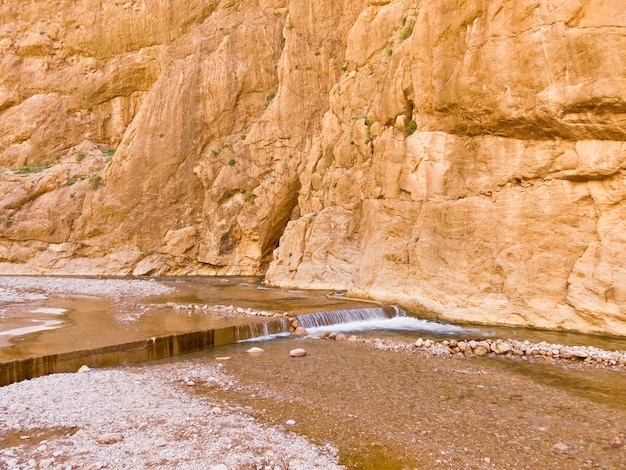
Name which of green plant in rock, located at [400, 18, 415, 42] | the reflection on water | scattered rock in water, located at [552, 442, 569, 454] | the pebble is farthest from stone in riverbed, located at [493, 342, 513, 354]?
green plant in rock, located at [400, 18, 415, 42]

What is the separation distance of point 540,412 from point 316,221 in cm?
1735

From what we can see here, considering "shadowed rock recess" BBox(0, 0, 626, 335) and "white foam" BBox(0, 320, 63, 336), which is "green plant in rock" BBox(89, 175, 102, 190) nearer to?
"shadowed rock recess" BBox(0, 0, 626, 335)

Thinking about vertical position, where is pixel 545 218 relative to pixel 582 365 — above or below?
above

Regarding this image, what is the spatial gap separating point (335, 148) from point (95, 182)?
67.1ft

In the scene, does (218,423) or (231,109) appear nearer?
(218,423)

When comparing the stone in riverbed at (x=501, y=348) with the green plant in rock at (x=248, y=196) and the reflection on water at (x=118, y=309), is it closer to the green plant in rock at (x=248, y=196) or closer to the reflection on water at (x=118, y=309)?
the reflection on water at (x=118, y=309)

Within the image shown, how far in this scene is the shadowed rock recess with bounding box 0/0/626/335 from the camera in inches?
530

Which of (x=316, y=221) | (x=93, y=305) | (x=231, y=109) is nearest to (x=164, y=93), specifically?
(x=231, y=109)

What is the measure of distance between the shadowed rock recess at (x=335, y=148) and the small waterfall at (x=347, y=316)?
3.45 feet

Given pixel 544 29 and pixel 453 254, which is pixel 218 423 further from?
pixel 544 29

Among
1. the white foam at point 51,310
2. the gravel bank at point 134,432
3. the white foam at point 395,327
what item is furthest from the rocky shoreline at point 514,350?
the white foam at point 51,310

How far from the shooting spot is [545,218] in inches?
551

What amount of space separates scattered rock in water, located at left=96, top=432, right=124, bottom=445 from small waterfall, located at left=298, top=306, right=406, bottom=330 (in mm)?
8318

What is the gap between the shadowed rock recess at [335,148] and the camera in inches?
530
